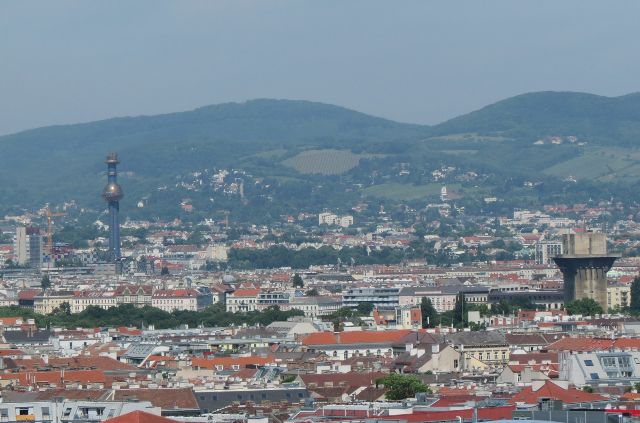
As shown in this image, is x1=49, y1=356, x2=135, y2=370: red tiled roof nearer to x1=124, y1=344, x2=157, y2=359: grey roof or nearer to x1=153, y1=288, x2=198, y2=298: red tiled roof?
A: x1=124, y1=344, x2=157, y2=359: grey roof

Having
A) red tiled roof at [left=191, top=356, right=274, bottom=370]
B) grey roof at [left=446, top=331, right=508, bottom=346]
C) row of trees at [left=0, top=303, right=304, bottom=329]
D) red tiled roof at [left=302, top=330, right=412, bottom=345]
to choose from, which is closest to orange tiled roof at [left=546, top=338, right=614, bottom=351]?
grey roof at [left=446, top=331, right=508, bottom=346]

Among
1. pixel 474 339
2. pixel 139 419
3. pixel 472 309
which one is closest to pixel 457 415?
pixel 139 419

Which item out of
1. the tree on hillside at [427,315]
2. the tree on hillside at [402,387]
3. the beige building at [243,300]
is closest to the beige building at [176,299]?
the beige building at [243,300]

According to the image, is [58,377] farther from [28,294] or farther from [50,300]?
[28,294]

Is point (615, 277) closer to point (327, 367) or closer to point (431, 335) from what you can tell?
point (431, 335)

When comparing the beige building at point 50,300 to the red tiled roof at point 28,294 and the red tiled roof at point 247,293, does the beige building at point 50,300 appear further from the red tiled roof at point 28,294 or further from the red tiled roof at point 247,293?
the red tiled roof at point 247,293

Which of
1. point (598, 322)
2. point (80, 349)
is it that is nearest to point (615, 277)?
point (598, 322)
